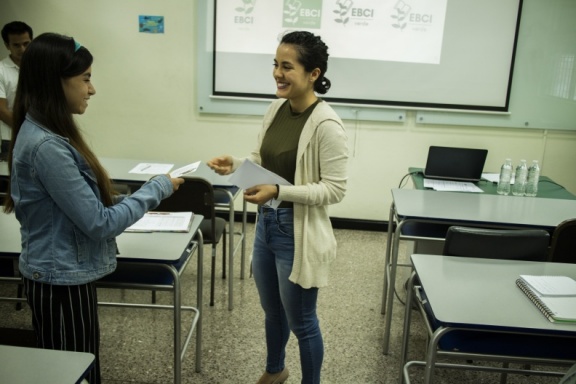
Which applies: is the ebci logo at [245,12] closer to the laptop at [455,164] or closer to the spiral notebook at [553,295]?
the laptop at [455,164]

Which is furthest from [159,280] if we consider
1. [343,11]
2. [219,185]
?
[343,11]

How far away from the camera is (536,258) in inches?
84.3

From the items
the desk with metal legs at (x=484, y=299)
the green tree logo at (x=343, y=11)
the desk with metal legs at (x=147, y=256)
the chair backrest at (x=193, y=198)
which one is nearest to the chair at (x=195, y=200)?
the chair backrest at (x=193, y=198)

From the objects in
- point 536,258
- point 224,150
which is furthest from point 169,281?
point 224,150

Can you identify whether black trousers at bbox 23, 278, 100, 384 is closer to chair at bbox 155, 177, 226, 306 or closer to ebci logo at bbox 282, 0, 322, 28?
chair at bbox 155, 177, 226, 306

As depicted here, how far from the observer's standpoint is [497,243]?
2.10 metres

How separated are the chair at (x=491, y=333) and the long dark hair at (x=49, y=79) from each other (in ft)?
4.09

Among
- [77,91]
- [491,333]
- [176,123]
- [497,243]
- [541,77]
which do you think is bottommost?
[491,333]

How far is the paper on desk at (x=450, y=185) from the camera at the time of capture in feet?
10.5

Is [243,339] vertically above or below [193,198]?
below

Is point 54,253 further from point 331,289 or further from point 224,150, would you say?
point 224,150

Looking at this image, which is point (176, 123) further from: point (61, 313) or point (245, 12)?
point (61, 313)

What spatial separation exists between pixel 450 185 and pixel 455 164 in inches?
6.8

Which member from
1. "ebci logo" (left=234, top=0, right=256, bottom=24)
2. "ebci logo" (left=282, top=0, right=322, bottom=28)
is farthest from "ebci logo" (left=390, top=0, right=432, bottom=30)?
"ebci logo" (left=234, top=0, right=256, bottom=24)
